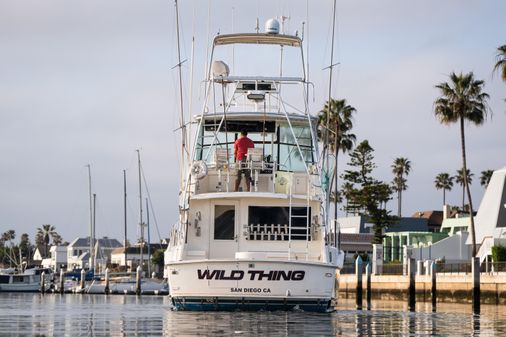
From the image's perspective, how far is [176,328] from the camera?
23.4 meters

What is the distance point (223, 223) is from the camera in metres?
31.0

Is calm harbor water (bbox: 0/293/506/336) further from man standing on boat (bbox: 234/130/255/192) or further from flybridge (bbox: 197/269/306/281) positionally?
man standing on boat (bbox: 234/130/255/192)

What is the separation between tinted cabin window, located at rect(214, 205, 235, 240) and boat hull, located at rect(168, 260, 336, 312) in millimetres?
2470

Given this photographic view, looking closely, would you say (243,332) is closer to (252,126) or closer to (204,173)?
(204,173)

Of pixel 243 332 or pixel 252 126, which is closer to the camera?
pixel 243 332

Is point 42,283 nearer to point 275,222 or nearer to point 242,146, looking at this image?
point 242,146

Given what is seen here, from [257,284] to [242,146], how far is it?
4.78 m

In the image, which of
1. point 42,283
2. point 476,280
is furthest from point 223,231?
point 42,283

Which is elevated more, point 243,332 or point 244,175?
point 244,175

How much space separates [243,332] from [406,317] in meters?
9.87

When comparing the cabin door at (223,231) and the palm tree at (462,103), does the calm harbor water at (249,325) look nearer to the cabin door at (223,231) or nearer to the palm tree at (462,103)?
the cabin door at (223,231)

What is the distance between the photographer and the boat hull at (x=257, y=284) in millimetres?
28094

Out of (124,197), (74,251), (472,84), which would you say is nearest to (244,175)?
(472,84)

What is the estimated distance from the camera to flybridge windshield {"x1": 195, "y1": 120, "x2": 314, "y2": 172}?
32.9 metres
